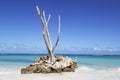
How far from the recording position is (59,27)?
1644cm

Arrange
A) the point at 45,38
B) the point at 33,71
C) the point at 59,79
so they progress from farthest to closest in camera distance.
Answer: the point at 45,38 → the point at 33,71 → the point at 59,79

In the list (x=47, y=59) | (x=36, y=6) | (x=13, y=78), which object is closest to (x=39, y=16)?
(x=36, y=6)

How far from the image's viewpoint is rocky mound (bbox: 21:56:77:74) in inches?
597

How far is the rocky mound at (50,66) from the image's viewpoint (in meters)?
15.2

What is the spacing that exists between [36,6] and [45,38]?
7.26 feet

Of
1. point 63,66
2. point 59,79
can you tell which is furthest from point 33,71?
point 59,79

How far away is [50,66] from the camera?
15328 millimetres

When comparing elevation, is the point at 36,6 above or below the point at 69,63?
above

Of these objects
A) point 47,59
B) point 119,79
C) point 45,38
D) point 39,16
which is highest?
point 39,16

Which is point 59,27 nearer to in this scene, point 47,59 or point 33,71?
point 47,59

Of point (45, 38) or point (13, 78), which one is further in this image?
point (45, 38)

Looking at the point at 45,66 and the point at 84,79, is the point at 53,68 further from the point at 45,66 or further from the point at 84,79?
the point at 84,79

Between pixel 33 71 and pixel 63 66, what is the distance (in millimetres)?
1918

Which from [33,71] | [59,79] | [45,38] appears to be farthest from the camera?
[45,38]
